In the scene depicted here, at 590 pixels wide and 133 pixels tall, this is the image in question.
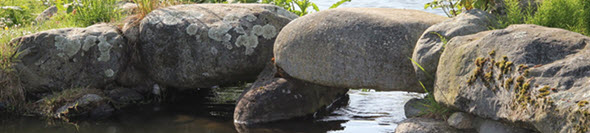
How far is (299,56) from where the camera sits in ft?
25.6

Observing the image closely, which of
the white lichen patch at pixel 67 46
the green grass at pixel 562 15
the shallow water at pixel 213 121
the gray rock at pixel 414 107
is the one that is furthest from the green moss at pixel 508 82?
the white lichen patch at pixel 67 46

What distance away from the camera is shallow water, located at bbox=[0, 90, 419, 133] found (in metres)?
7.86

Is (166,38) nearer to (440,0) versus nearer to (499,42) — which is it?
(440,0)

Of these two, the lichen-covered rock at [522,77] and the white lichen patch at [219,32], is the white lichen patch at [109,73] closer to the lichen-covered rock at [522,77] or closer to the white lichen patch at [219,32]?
the white lichen patch at [219,32]

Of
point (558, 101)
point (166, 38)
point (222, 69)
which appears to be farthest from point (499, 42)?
point (166, 38)

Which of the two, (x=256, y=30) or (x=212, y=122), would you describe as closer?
(x=212, y=122)

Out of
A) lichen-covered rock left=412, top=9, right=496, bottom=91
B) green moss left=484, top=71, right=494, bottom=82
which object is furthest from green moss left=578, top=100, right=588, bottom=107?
lichen-covered rock left=412, top=9, right=496, bottom=91

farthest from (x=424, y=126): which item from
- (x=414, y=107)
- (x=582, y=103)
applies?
(x=582, y=103)

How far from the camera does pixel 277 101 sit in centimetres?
814

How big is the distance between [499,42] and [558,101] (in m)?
0.98

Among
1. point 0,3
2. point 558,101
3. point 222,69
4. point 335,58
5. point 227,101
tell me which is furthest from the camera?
point 0,3

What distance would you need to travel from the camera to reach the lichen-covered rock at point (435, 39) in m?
6.46

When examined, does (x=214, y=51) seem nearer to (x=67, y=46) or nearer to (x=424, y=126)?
(x=67, y=46)

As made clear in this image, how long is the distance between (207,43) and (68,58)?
6.28ft
